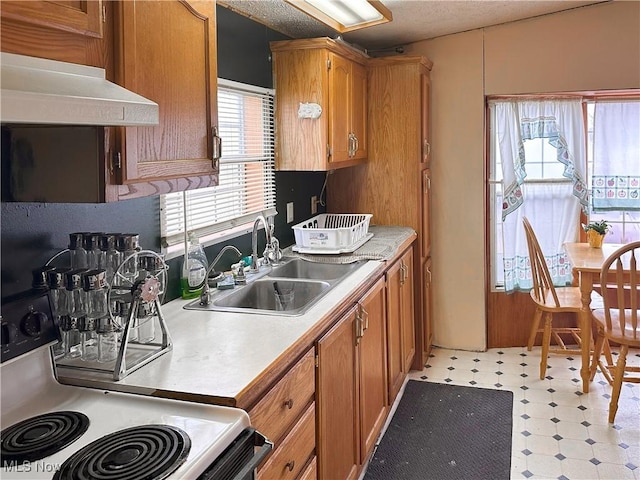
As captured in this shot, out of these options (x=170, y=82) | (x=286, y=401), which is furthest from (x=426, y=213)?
(x=170, y=82)

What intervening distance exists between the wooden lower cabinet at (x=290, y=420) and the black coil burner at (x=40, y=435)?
43 centimetres

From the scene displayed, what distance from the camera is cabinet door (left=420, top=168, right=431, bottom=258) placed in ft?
13.2

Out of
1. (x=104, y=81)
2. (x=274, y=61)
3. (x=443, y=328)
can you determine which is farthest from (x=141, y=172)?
(x=443, y=328)

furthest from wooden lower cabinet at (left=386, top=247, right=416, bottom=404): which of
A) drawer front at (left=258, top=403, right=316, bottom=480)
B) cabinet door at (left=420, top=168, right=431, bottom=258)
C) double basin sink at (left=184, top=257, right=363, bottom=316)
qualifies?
drawer front at (left=258, top=403, right=316, bottom=480)

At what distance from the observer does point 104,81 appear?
4.49ft

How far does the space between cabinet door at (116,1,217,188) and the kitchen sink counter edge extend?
0.49 meters

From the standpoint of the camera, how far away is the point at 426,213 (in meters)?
4.13

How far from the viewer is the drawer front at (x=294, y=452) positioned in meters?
1.71

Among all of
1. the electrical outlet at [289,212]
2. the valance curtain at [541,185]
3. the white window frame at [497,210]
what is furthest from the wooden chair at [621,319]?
the electrical outlet at [289,212]

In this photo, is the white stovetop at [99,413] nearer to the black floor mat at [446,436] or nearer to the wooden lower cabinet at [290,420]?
the wooden lower cabinet at [290,420]

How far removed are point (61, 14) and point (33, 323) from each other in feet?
2.58

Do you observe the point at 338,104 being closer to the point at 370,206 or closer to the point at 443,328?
the point at 370,206

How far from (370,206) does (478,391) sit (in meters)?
1.37

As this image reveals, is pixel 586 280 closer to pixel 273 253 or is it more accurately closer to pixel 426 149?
pixel 426 149
